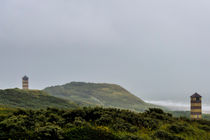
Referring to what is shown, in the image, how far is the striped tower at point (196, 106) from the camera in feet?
136

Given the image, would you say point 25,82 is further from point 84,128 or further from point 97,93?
point 84,128

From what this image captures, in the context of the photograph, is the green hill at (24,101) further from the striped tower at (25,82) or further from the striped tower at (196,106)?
the striped tower at (25,82)

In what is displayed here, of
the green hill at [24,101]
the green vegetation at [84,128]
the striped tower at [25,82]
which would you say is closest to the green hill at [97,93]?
the striped tower at [25,82]

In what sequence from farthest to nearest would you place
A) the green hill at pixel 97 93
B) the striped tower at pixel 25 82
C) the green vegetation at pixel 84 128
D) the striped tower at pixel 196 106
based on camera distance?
the green hill at pixel 97 93 < the striped tower at pixel 25 82 < the striped tower at pixel 196 106 < the green vegetation at pixel 84 128

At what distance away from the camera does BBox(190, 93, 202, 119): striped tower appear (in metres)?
41.5

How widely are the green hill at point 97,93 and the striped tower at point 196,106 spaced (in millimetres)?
54405

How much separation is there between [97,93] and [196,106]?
2922 inches

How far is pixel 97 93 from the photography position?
370 feet

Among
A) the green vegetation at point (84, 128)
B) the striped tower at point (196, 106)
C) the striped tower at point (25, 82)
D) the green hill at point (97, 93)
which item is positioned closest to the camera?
the green vegetation at point (84, 128)

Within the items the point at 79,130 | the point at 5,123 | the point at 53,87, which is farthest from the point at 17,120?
the point at 53,87

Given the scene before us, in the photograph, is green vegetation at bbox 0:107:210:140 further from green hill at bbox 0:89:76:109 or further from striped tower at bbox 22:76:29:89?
striped tower at bbox 22:76:29:89

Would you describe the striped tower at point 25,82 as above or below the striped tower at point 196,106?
above

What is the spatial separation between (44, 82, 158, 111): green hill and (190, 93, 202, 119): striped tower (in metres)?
54.4

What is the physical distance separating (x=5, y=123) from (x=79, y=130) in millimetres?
4357
